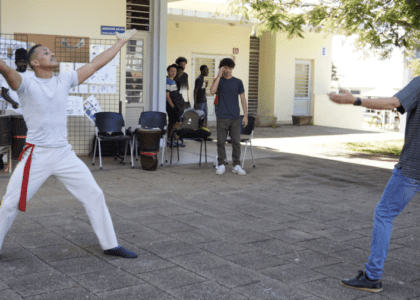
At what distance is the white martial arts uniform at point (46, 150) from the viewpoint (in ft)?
14.1

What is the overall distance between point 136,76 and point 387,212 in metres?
8.67

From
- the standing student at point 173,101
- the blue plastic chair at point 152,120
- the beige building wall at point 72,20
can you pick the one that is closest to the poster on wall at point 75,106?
the beige building wall at point 72,20

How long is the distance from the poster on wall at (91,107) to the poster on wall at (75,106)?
0.09m

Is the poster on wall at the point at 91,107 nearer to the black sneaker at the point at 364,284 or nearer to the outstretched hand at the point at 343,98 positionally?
the black sneaker at the point at 364,284

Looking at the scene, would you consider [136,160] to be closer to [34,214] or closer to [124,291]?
[34,214]

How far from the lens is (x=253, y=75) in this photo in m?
20.2

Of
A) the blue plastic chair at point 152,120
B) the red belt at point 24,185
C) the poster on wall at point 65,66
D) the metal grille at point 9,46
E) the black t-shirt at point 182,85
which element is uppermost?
the metal grille at point 9,46

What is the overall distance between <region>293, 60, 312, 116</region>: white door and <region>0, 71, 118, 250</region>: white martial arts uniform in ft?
54.7

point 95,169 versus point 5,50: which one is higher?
point 5,50

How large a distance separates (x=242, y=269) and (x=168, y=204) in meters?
2.52

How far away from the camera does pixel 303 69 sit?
68.2ft

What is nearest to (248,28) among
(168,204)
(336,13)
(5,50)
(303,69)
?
(303,69)

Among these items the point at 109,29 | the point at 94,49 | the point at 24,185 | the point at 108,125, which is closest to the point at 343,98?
the point at 24,185

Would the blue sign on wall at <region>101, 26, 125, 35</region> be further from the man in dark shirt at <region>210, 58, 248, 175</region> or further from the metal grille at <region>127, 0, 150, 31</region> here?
the man in dark shirt at <region>210, 58, 248, 175</region>
